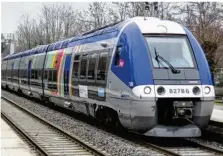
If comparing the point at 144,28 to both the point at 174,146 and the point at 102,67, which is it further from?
the point at 174,146

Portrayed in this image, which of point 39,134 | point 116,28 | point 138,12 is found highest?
point 138,12

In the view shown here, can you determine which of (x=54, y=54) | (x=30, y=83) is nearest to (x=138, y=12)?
(x=30, y=83)

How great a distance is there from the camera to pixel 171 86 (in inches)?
430

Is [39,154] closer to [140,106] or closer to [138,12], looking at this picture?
[140,106]

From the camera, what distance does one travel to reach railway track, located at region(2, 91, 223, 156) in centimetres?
1027

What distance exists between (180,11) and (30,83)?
1232 cm

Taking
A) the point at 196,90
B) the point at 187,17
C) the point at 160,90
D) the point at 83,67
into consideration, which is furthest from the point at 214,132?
the point at 187,17

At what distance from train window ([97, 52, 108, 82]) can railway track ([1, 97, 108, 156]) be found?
1837 millimetres

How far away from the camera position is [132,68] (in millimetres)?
11117

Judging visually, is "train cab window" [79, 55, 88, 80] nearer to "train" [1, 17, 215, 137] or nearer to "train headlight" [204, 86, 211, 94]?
"train" [1, 17, 215, 137]


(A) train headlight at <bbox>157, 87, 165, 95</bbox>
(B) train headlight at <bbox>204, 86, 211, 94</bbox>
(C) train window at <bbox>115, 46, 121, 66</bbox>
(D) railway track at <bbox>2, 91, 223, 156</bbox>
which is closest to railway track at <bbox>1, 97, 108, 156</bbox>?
(D) railway track at <bbox>2, 91, 223, 156</bbox>

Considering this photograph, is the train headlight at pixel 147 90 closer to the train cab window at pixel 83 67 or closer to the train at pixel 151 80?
the train at pixel 151 80

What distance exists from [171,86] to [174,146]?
4.74 ft

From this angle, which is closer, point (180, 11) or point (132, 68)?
point (132, 68)
